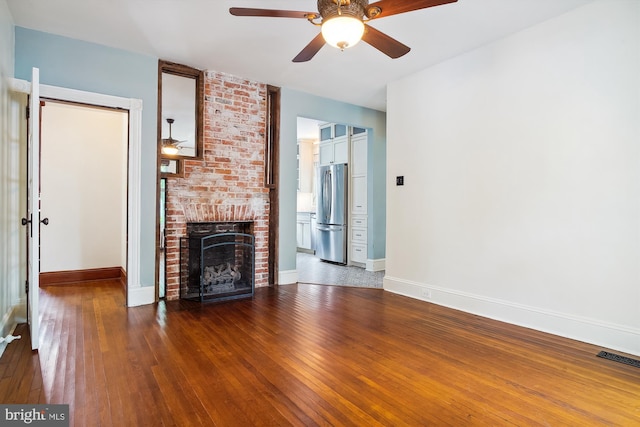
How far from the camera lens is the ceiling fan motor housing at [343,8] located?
6.93ft

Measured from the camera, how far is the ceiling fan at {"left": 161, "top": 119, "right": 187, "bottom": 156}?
4.09 m

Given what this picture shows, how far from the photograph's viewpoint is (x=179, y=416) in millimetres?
1824

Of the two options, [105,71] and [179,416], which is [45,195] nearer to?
[105,71]

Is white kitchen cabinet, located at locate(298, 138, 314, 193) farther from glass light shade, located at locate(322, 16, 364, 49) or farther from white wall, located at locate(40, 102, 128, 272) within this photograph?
glass light shade, located at locate(322, 16, 364, 49)

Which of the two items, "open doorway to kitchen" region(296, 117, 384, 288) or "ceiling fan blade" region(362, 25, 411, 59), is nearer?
"ceiling fan blade" region(362, 25, 411, 59)

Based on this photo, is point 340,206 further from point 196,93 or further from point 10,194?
point 10,194

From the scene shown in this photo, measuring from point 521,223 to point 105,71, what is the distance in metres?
4.50

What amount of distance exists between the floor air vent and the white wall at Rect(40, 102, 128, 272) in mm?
5377

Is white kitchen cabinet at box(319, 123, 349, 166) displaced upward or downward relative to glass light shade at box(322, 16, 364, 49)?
upward

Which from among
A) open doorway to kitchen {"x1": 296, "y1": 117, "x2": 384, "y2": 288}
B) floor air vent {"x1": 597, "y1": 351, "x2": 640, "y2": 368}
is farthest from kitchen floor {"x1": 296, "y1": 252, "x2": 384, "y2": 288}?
floor air vent {"x1": 597, "y1": 351, "x2": 640, "y2": 368}

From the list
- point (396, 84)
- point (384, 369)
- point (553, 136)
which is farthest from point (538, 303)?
point (396, 84)

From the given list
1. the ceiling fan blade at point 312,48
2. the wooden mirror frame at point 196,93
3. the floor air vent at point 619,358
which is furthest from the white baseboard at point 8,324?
the floor air vent at point 619,358

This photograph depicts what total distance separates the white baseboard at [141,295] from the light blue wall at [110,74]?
67 mm

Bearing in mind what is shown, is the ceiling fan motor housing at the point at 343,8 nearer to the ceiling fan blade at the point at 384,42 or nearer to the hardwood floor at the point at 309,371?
the ceiling fan blade at the point at 384,42
